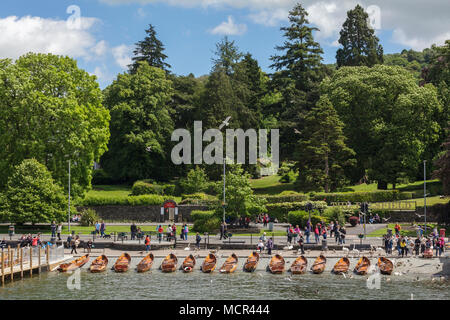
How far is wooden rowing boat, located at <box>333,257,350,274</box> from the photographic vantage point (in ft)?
140

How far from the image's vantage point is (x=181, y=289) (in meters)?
39.0

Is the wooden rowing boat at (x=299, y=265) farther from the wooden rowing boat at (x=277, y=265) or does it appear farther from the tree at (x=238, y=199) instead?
the tree at (x=238, y=199)

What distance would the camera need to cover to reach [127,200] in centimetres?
7550

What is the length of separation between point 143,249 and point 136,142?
41894 millimetres

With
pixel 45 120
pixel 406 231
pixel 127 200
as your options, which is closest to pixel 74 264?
pixel 45 120

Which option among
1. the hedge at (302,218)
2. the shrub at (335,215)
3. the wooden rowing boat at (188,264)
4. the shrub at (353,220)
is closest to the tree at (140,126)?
the hedge at (302,218)

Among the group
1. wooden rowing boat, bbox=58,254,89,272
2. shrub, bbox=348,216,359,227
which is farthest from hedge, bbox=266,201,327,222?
wooden rowing boat, bbox=58,254,89,272

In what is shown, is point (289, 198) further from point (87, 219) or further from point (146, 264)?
point (146, 264)

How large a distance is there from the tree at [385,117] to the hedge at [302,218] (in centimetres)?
2188

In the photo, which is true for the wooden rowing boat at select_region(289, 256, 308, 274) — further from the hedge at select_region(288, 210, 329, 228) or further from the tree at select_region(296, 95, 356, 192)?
the tree at select_region(296, 95, 356, 192)

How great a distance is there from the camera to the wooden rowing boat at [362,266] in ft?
139

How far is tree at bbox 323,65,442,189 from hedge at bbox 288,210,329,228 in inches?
861

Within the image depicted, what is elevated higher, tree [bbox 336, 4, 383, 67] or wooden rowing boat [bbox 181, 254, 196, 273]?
tree [bbox 336, 4, 383, 67]

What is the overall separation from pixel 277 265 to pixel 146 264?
373 inches
